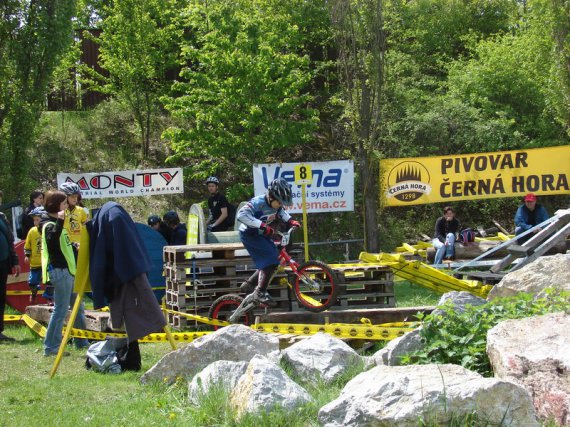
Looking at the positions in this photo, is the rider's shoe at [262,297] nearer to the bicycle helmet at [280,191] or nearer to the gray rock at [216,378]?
the bicycle helmet at [280,191]

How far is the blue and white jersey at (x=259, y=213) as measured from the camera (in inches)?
366

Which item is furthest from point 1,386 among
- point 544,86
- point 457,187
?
point 544,86

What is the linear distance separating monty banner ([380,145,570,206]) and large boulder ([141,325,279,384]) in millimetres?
11893

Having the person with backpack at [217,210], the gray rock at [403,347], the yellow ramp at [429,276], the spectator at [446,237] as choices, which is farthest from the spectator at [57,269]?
the spectator at [446,237]

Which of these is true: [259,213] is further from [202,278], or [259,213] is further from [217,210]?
[217,210]

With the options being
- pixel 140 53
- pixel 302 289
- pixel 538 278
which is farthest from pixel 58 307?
pixel 140 53

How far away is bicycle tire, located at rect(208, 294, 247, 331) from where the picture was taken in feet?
32.9

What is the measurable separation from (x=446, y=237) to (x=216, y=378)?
10.4 meters

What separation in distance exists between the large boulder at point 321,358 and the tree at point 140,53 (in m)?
17.8

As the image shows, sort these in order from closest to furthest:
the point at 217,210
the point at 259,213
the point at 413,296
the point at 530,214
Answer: the point at 259,213 → the point at 413,296 → the point at 217,210 → the point at 530,214

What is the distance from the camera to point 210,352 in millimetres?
6809

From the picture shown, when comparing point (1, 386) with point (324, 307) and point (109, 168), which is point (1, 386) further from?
point (109, 168)

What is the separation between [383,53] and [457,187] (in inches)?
140

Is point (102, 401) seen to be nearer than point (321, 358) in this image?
Yes
